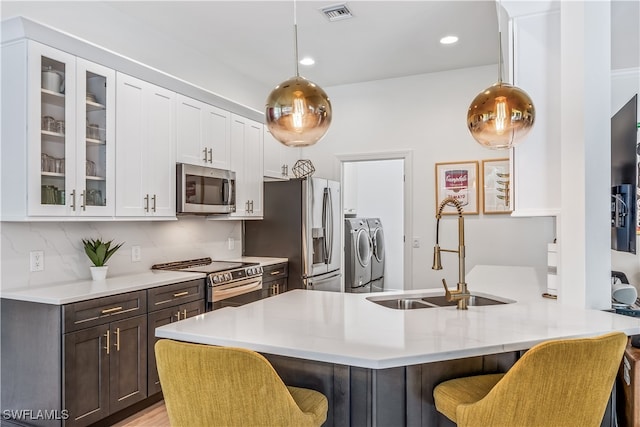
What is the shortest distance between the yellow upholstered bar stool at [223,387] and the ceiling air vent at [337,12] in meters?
2.87

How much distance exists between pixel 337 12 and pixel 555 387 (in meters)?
3.04

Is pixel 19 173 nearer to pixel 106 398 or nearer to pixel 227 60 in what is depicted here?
pixel 106 398

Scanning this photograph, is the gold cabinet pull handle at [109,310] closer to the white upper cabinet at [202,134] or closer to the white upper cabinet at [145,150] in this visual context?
the white upper cabinet at [145,150]

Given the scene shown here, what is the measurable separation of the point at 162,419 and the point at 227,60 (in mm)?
3383

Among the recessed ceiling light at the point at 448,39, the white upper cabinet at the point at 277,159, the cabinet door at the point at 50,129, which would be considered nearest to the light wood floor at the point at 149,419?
the cabinet door at the point at 50,129

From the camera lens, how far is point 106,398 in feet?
8.68

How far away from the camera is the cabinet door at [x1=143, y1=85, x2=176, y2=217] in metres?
3.31

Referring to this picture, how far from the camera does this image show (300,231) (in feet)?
14.7

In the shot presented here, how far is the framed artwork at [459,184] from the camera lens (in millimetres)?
4754

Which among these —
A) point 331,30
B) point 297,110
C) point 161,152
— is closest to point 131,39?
point 161,152

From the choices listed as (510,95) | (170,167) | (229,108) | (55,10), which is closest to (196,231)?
(170,167)

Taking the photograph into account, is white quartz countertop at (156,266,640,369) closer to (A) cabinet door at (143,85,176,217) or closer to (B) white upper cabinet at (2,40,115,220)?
(B) white upper cabinet at (2,40,115,220)

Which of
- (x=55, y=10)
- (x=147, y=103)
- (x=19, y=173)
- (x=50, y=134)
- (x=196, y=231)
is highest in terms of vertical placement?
(x=55, y=10)

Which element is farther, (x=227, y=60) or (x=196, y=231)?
(x=227, y=60)
